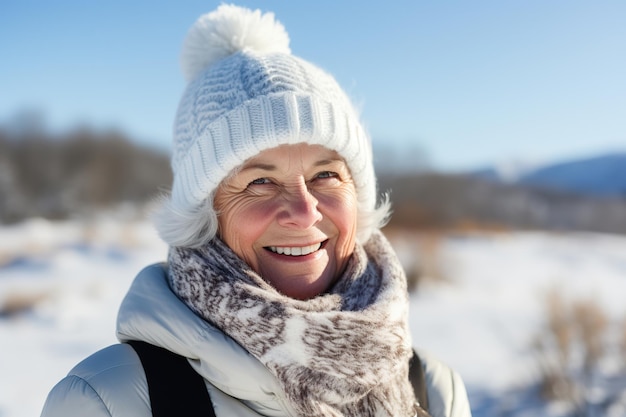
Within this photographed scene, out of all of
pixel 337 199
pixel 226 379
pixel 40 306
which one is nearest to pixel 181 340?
pixel 226 379

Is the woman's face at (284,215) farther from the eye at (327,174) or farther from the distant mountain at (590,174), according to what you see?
the distant mountain at (590,174)

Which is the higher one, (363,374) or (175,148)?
(175,148)

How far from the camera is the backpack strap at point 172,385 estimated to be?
0.99 metres

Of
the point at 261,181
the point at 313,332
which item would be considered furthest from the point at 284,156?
the point at 313,332

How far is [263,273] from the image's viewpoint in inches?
49.3

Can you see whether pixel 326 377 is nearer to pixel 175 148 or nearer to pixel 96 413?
pixel 96 413

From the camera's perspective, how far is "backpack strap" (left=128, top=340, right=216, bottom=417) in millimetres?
993

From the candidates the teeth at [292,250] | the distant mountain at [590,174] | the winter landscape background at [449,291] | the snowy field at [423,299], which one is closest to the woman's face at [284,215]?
the teeth at [292,250]

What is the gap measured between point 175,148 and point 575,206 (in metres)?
27.7

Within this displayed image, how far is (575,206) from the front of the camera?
83.5 ft

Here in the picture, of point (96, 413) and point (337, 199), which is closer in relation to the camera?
point (96, 413)

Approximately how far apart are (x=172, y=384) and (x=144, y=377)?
0.20 feet

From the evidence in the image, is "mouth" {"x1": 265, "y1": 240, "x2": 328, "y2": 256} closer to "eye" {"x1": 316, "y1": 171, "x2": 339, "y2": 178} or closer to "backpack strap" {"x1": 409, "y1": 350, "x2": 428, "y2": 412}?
"eye" {"x1": 316, "y1": 171, "x2": 339, "y2": 178}

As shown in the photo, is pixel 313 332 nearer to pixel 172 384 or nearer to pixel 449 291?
pixel 172 384
